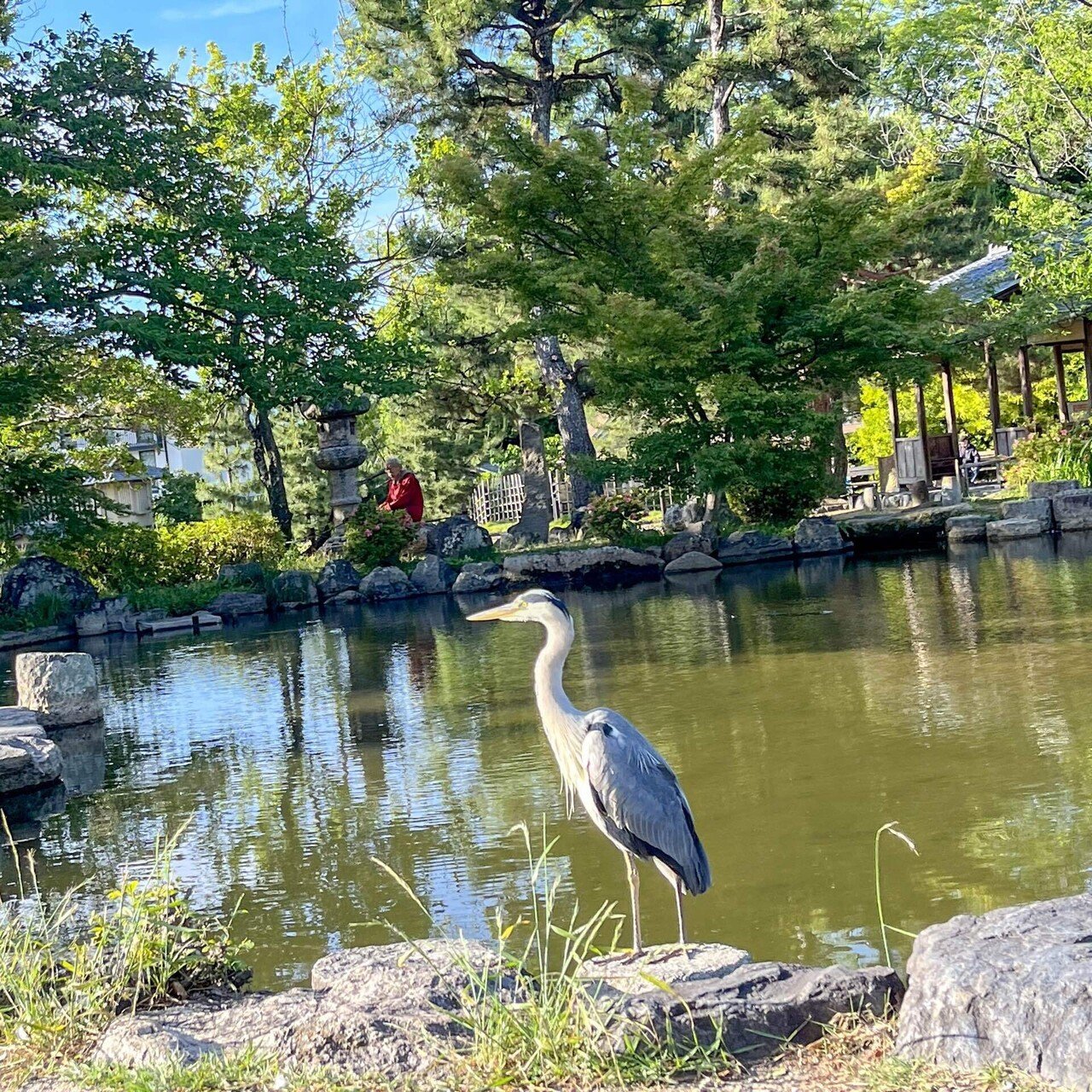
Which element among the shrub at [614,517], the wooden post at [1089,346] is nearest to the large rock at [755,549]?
the shrub at [614,517]

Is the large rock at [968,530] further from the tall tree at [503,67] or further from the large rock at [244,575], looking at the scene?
the large rock at [244,575]

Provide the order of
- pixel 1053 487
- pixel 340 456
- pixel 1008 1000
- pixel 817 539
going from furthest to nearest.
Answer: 1. pixel 340 456
2. pixel 817 539
3. pixel 1053 487
4. pixel 1008 1000

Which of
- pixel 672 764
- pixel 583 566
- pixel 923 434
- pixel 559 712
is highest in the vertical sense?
pixel 923 434

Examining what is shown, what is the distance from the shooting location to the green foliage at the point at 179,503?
117 ft

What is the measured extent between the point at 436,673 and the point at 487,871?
5730 mm

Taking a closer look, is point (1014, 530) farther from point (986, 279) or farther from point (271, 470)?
point (271, 470)

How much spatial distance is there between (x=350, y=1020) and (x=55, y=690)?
7.83 metres

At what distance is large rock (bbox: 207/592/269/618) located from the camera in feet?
62.1

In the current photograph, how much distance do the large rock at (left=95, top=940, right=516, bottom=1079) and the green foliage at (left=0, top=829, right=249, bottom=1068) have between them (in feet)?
0.45

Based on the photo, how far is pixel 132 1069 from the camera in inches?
121

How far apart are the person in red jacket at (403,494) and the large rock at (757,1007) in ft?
59.0

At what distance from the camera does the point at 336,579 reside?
19.6 metres

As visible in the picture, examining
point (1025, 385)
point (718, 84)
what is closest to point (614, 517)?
point (1025, 385)

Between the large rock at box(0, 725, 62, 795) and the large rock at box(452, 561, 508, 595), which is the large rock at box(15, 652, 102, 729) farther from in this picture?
the large rock at box(452, 561, 508, 595)
